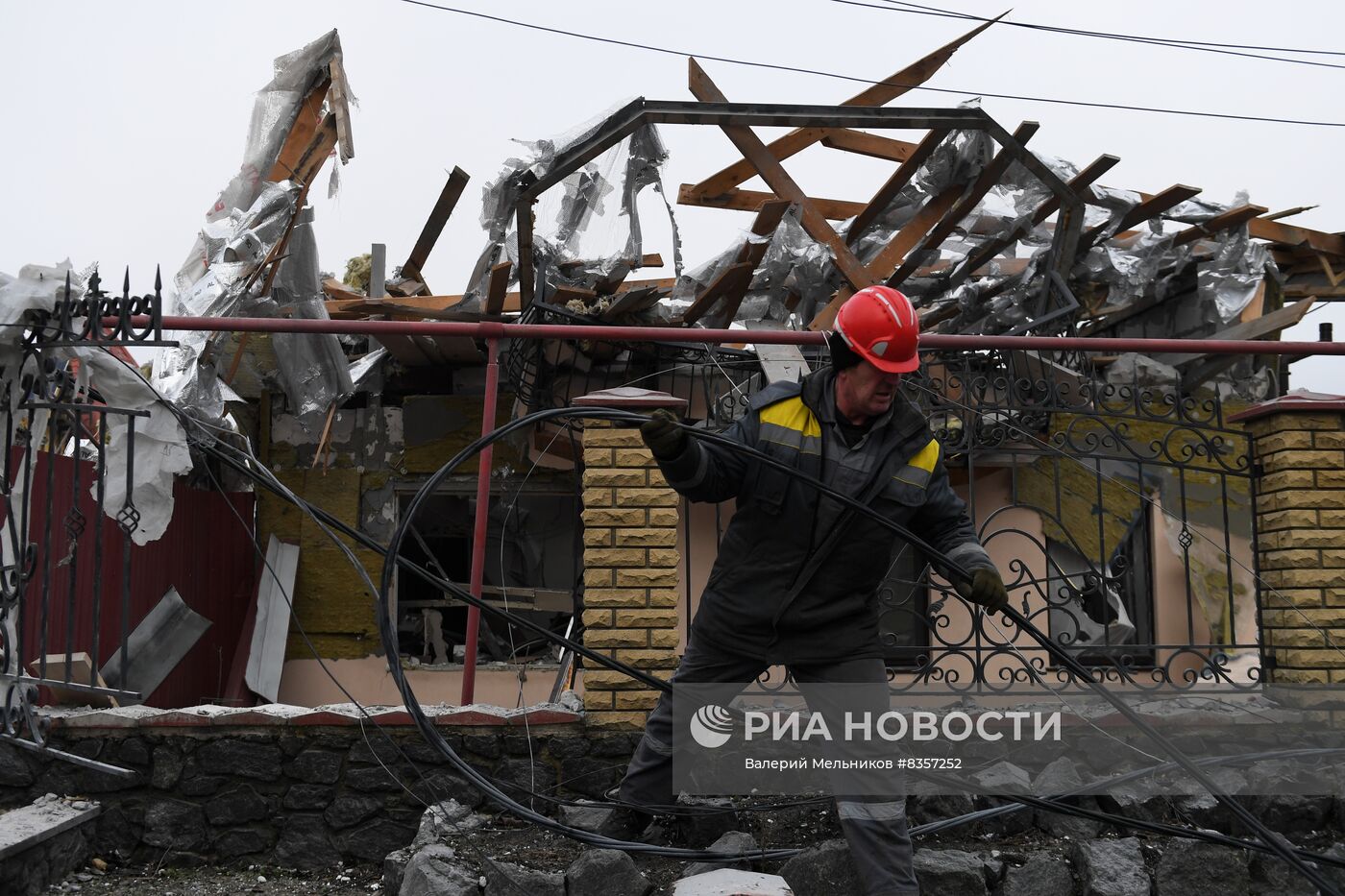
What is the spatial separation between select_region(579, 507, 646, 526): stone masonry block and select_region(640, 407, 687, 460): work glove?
1.35 m

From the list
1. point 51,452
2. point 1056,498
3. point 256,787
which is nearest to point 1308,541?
point 1056,498

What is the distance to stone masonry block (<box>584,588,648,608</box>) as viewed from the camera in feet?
15.1

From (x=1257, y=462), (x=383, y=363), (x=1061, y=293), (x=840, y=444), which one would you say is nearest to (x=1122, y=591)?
(x=1061, y=293)

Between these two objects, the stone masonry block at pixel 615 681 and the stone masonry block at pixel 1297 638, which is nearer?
the stone masonry block at pixel 615 681

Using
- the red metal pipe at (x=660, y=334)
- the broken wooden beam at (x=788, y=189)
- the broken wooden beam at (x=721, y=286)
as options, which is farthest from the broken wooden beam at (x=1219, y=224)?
the broken wooden beam at (x=721, y=286)

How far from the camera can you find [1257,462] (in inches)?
210

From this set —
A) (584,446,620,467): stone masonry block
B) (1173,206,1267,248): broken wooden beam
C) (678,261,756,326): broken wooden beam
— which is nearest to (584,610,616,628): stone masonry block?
(584,446,620,467): stone masonry block

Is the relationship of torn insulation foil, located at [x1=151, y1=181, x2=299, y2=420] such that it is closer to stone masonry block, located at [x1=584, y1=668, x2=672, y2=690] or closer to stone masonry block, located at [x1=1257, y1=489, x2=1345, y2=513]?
stone masonry block, located at [x1=584, y1=668, x2=672, y2=690]

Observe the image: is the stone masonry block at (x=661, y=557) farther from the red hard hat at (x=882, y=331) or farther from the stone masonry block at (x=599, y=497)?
the red hard hat at (x=882, y=331)

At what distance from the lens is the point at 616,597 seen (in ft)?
15.1

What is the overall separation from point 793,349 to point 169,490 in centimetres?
327

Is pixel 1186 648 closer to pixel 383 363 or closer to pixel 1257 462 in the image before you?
pixel 1257 462

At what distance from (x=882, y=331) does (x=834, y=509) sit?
602mm

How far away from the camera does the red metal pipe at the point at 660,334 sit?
4.51m
